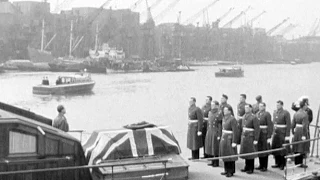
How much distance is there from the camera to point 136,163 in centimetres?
836

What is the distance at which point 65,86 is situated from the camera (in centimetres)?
5681

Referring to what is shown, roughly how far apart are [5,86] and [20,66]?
19207 millimetres

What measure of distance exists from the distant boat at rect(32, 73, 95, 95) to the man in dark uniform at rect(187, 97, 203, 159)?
45866 mm

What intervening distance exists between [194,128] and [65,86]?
4637 centimetres

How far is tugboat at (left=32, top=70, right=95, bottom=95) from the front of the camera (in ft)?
186

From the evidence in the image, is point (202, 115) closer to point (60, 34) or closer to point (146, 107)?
point (146, 107)

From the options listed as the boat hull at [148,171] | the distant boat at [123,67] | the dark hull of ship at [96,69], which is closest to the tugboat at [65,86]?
the dark hull of ship at [96,69]

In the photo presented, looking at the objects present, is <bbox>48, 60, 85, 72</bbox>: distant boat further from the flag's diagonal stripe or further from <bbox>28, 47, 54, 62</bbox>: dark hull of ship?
the flag's diagonal stripe

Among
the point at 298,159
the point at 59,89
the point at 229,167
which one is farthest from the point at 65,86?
the point at 229,167

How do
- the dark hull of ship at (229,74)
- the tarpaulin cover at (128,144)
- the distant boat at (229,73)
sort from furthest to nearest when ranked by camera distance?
the distant boat at (229,73), the dark hull of ship at (229,74), the tarpaulin cover at (128,144)

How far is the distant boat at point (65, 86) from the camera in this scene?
187ft

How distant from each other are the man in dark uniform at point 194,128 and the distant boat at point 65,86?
4587 cm

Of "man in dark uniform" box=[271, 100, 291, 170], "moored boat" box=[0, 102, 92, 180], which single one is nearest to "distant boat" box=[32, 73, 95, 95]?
"man in dark uniform" box=[271, 100, 291, 170]

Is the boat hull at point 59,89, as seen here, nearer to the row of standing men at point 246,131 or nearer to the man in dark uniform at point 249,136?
the row of standing men at point 246,131
